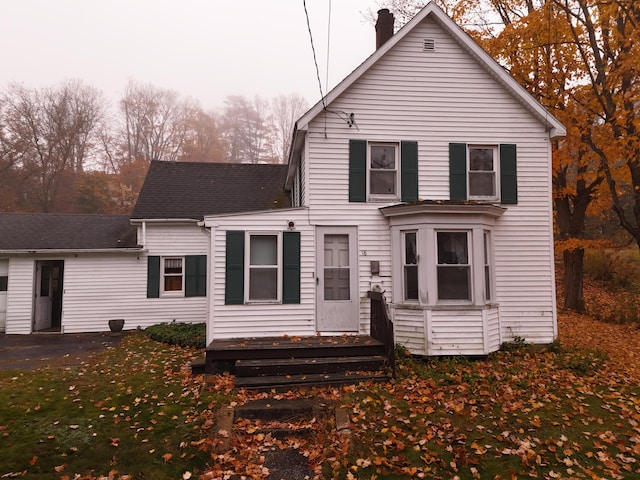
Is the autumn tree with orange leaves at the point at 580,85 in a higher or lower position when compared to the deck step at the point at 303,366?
higher

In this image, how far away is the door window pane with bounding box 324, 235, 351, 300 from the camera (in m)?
9.07

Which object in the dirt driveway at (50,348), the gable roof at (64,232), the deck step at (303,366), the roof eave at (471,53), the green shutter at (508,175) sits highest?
the roof eave at (471,53)

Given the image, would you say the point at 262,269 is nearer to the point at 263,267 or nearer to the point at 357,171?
the point at 263,267

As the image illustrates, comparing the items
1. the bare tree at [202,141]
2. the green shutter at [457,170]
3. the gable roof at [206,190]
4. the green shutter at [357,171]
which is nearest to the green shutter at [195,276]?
the gable roof at [206,190]

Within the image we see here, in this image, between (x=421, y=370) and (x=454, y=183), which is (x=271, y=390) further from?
(x=454, y=183)

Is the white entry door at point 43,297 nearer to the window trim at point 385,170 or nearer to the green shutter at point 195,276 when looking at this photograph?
the green shutter at point 195,276

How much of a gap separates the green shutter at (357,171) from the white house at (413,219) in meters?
0.03

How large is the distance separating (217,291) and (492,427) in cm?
603

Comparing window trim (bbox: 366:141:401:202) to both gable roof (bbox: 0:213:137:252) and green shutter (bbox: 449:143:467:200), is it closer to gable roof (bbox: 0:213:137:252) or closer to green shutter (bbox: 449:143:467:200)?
green shutter (bbox: 449:143:467:200)

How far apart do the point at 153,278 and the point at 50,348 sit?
12.3 feet

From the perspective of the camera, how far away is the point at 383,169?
9.45 m

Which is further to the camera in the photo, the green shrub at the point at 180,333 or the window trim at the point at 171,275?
the window trim at the point at 171,275

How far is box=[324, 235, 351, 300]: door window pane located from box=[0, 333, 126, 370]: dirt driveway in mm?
6248

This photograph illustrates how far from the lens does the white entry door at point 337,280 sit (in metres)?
8.95
